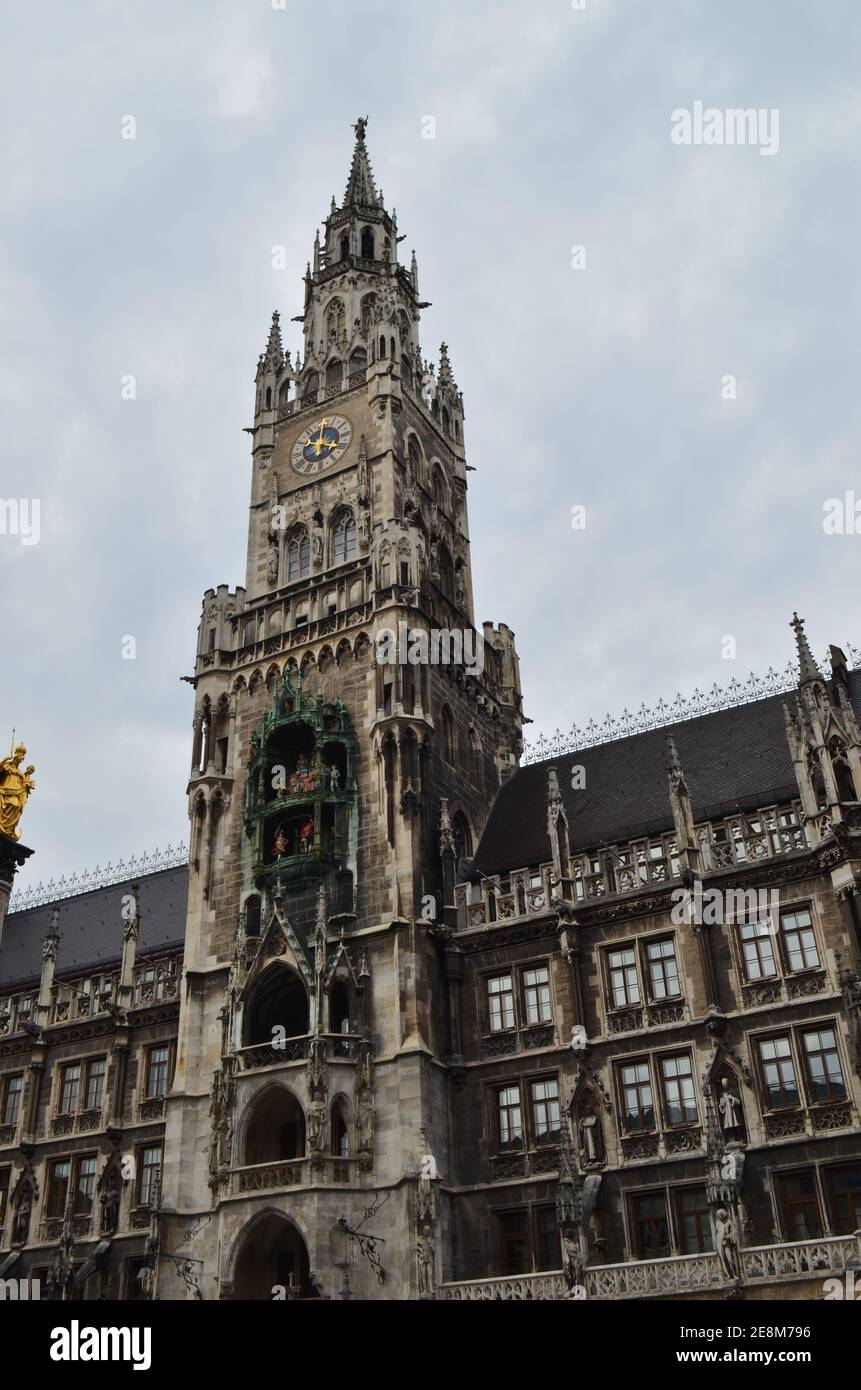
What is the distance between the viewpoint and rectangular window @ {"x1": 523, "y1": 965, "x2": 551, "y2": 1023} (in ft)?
105

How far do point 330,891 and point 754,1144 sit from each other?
12.8 metres

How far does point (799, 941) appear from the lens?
29.9 m

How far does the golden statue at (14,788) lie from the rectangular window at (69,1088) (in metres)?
8.34

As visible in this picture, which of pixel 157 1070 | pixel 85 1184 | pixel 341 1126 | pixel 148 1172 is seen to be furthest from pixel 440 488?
pixel 85 1184

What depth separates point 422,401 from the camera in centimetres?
4812

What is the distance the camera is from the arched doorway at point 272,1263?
30.2 m

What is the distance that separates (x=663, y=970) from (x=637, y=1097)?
3.13 metres

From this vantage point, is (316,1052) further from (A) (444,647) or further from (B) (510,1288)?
(A) (444,647)

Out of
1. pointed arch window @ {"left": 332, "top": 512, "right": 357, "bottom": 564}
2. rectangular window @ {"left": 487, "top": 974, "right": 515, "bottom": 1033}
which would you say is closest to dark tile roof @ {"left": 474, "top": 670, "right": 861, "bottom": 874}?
rectangular window @ {"left": 487, "top": 974, "right": 515, "bottom": 1033}

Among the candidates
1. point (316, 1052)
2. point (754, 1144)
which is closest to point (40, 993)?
point (316, 1052)

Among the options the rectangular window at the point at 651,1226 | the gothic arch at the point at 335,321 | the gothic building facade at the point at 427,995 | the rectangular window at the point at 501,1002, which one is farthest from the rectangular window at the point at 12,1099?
the gothic arch at the point at 335,321

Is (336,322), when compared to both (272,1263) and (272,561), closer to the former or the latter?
(272,561)

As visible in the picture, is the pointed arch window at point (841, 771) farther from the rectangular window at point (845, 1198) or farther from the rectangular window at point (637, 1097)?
the rectangular window at point (845, 1198)

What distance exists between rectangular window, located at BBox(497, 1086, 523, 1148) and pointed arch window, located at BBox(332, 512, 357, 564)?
1855 cm
